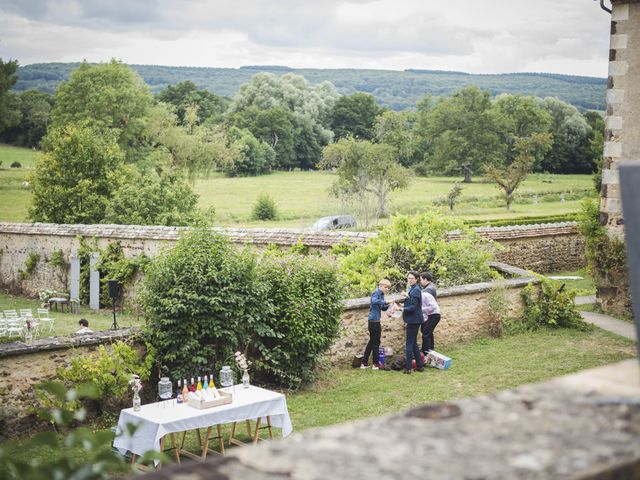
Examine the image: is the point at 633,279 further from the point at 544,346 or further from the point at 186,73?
the point at 186,73

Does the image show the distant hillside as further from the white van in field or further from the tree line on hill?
the white van in field

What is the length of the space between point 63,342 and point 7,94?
2185 inches

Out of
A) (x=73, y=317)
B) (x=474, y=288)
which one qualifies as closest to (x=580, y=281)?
(x=474, y=288)

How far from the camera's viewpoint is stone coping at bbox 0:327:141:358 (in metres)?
10.6

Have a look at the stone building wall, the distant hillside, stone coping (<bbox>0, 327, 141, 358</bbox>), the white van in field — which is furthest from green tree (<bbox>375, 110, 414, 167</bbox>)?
the distant hillside

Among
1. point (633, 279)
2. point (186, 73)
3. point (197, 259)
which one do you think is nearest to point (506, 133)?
point (197, 259)

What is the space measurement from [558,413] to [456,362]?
1239 cm

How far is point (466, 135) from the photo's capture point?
7612 centimetres

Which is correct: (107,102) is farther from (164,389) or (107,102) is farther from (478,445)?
(478,445)

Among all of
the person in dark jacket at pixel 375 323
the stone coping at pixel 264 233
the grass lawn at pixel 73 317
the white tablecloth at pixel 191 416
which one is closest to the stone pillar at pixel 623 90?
the stone coping at pixel 264 233

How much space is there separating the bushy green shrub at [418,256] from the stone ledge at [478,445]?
14.4m

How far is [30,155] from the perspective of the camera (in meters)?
67.8

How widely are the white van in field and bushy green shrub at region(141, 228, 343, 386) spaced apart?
22.8 m

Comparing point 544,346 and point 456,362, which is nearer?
point 456,362
